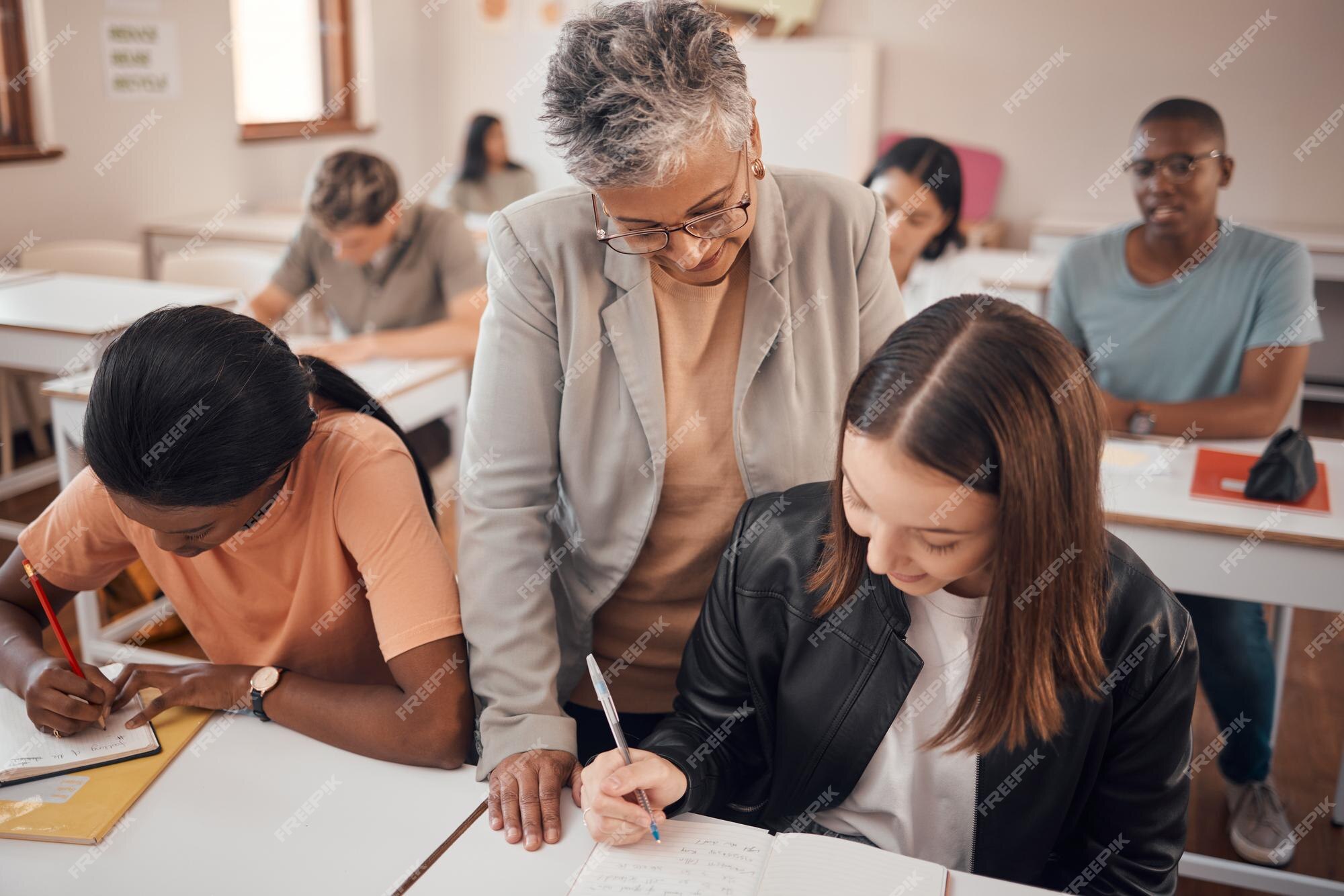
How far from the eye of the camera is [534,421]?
123cm

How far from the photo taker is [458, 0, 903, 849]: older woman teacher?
1181 millimetres

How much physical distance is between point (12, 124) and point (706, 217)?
4025mm

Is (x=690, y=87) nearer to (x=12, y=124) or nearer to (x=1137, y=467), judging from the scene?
(x=1137, y=467)

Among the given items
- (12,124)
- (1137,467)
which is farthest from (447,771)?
(12,124)

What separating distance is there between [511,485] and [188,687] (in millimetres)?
446

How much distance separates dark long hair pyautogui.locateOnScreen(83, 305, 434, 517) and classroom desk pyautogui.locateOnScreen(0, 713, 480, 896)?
29 cm

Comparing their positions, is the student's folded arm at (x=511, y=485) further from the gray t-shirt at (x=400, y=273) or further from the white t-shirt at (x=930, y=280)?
the gray t-shirt at (x=400, y=273)

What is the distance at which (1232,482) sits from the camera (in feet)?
6.30

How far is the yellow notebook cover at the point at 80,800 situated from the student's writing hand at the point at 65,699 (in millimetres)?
77

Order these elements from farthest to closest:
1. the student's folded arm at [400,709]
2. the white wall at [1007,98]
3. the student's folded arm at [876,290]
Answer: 1. the white wall at [1007,98]
2. the student's folded arm at [876,290]
3. the student's folded arm at [400,709]

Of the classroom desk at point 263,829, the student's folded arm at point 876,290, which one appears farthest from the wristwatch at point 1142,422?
the classroom desk at point 263,829

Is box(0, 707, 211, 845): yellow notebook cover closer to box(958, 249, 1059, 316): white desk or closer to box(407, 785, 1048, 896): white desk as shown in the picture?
box(407, 785, 1048, 896): white desk

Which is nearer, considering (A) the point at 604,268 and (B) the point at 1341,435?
(A) the point at 604,268

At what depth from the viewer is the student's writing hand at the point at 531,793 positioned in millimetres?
1054
